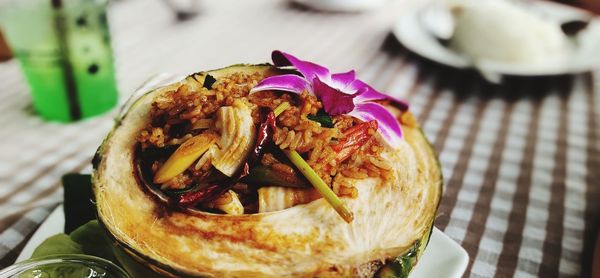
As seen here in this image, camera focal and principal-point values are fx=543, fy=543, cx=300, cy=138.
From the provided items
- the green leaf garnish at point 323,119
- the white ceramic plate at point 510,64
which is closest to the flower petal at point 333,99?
the green leaf garnish at point 323,119

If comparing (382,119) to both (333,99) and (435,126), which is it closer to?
(333,99)

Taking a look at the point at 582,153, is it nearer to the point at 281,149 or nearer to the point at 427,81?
the point at 427,81

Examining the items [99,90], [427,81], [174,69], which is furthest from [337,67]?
[99,90]

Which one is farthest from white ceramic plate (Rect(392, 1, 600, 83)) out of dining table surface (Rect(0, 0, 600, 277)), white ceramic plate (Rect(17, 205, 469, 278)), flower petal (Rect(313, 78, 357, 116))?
flower petal (Rect(313, 78, 357, 116))

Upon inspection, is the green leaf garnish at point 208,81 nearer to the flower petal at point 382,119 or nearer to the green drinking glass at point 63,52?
the flower petal at point 382,119

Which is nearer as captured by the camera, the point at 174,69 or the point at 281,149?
the point at 281,149

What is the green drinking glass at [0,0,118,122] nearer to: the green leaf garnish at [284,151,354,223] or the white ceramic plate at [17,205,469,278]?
the white ceramic plate at [17,205,469,278]

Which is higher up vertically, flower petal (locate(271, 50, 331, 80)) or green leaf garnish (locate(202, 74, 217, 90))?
green leaf garnish (locate(202, 74, 217, 90))
